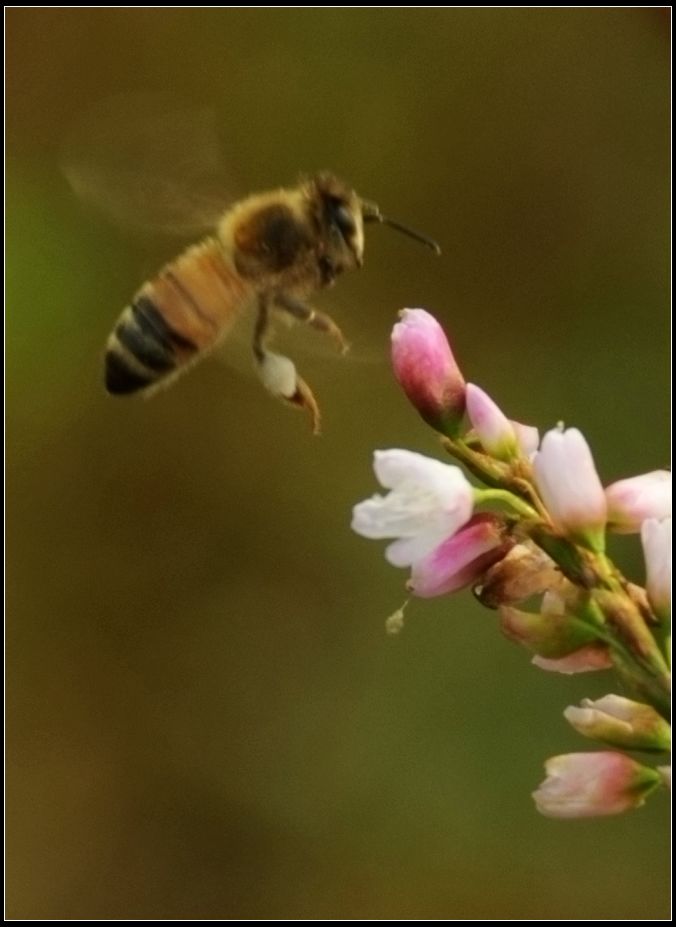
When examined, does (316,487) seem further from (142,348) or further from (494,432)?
(494,432)

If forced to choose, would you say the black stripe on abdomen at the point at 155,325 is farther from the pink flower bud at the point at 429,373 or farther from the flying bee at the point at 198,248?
the pink flower bud at the point at 429,373

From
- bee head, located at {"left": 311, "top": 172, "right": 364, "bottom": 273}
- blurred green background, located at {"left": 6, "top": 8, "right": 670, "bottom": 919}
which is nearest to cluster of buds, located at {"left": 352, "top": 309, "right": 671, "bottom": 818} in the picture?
bee head, located at {"left": 311, "top": 172, "right": 364, "bottom": 273}

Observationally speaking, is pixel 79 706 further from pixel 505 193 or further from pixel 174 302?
pixel 174 302

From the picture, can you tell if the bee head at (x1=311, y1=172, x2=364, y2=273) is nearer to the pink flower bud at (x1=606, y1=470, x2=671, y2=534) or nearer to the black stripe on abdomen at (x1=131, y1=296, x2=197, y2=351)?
the black stripe on abdomen at (x1=131, y1=296, x2=197, y2=351)

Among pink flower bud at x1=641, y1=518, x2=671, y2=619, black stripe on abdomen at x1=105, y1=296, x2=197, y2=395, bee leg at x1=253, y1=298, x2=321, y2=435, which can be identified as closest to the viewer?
pink flower bud at x1=641, y1=518, x2=671, y2=619

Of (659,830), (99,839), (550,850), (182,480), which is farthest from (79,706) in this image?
(659,830)

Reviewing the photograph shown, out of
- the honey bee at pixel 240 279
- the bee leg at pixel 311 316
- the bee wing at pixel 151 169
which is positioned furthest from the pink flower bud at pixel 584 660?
the bee wing at pixel 151 169

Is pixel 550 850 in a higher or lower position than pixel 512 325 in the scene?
lower
